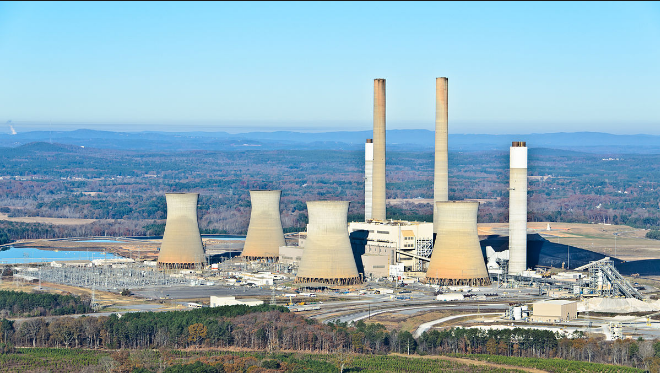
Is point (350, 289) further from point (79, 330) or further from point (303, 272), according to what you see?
point (79, 330)

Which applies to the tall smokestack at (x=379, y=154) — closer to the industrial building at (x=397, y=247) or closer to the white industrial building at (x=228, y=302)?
the industrial building at (x=397, y=247)

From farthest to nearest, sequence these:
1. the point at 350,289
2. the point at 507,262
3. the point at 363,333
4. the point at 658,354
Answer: the point at 507,262, the point at 350,289, the point at 363,333, the point at 658,354

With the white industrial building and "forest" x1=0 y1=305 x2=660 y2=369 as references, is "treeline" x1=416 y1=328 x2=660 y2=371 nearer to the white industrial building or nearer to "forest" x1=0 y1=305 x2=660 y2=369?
"forest" x1=0 y1=305 x2=660 y2=369

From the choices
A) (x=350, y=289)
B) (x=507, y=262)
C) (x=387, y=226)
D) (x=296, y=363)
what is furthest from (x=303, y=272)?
(x=296, y=363)

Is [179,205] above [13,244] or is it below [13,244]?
above

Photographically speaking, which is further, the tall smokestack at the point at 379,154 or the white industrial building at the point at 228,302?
the tall smokestack at the point at 379,154

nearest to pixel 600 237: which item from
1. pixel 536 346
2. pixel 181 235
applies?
pixel 181 235

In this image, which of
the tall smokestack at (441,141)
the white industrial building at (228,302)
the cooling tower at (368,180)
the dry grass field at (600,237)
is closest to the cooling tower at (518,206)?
the tall smokestack at (441,141)
